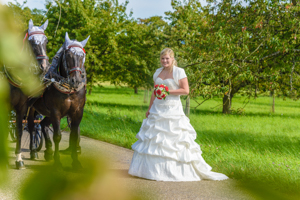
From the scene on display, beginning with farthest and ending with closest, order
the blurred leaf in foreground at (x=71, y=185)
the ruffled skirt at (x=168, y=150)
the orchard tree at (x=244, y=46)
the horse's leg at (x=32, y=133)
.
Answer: the orchard tree at (x=244, y=46) < the horse's leg at (x=32, y=133) < the ruffled skirt at (x=168, y=150) < the blurred leaf in foreground at (x=71, y=185)

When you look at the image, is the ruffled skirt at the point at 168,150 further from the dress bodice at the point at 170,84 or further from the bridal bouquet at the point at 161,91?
the bridal bouquet at the point at 161,91

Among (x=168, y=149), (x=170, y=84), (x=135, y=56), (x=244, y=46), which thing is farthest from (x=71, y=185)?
(x=135, y=56)

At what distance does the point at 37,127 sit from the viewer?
264 inches

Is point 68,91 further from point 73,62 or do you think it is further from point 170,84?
point 170,84

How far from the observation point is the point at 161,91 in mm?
4816

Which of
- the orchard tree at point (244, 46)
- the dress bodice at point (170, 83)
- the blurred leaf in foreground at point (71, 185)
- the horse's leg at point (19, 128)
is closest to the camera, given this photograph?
the blurred leaf in foreground at point (71, 185)

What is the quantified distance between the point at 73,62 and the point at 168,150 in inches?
78.0

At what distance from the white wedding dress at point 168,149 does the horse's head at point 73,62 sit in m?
1.22

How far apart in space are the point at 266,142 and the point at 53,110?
6178 mm

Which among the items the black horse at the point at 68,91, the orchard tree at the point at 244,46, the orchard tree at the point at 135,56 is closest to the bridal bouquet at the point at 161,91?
the black horse at the point at 68,91

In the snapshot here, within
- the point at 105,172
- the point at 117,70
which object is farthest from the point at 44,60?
the point at 117,70

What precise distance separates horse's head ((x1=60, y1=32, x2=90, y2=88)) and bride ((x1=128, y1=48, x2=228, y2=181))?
1.22 metres

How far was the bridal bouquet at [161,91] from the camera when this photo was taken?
189 inches

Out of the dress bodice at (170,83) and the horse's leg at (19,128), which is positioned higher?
the dress bodice at (170,83)
